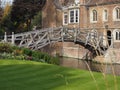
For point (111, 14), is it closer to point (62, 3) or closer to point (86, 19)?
point (86, 19)

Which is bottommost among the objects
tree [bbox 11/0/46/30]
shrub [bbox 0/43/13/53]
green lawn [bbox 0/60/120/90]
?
green lawn [bbox 0/60/120/90]

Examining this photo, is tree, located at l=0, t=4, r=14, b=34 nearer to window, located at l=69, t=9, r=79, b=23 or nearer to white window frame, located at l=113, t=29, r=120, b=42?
window, located at l=69, t=9, r=79, b=23

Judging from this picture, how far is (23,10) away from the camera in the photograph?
1992 inches

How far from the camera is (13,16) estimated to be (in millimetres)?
50062

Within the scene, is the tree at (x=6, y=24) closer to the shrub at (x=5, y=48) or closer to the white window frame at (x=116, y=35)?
the white window frame at (x=116, y=35)

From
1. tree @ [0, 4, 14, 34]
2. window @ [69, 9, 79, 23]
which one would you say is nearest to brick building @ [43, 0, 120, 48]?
window @ [69, 9, 79, 23]

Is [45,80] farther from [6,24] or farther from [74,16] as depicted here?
[6,24]

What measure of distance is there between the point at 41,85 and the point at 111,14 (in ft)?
89.7

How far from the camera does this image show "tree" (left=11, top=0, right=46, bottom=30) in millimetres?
50156

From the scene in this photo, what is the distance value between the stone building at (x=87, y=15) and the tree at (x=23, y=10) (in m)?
6.42

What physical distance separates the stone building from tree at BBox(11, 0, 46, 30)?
6.42 m

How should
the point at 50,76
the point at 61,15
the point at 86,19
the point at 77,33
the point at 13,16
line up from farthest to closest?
the point at 13,16 → the point at 61,15 → the point at 86,19 → the point at 77,33 → the point at 50,76

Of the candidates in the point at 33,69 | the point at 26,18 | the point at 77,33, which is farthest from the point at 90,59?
the point at 33,69

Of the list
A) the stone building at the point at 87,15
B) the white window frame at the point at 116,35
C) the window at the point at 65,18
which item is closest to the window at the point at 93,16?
the stone building at the point at 87,15
